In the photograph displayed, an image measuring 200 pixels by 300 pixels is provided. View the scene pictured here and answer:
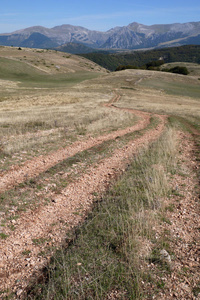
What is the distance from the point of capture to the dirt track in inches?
185

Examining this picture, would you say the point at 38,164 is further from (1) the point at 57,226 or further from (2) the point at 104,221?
(2) the point at 104,221

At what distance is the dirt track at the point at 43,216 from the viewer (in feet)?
15.4

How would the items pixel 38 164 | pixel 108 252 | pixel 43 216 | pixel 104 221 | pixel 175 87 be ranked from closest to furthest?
pixel 108 252
pixel 104 221
pixel 43 216
pixel 38 164
pixel 175 87

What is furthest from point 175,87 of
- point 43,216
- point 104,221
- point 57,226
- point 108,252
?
point 108,252

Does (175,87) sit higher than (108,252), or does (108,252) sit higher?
(175,87)

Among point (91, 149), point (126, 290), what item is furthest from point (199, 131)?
point (126, 290)

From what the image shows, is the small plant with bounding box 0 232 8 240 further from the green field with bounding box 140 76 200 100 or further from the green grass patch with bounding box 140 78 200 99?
the green grass patch with bounding box 140 78 200 99

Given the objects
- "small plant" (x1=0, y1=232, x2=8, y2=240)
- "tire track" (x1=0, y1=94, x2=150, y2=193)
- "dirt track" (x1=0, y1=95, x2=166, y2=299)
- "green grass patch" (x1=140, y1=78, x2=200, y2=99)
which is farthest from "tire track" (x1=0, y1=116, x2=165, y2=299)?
"green grass patch" (x1=140, y1=78, x2=200, y2=99)

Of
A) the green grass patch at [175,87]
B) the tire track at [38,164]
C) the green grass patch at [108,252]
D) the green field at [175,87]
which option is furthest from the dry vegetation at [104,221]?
the green grass patch at [175,87]

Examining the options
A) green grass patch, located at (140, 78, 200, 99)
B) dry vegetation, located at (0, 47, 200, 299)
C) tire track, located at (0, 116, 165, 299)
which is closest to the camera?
dry vegetation, located at (0, 47, 200, 299)

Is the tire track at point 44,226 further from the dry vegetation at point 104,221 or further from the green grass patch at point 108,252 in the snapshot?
the green grass patch at point 108,252

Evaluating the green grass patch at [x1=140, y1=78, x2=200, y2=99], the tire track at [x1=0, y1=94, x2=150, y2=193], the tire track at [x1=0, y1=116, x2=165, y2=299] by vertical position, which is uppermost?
the green grass patch at [x1=140, y1=78, x2=200, y2=99]

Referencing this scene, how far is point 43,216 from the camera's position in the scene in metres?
Answer: 6.45

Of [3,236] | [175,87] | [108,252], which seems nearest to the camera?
[108,252]
